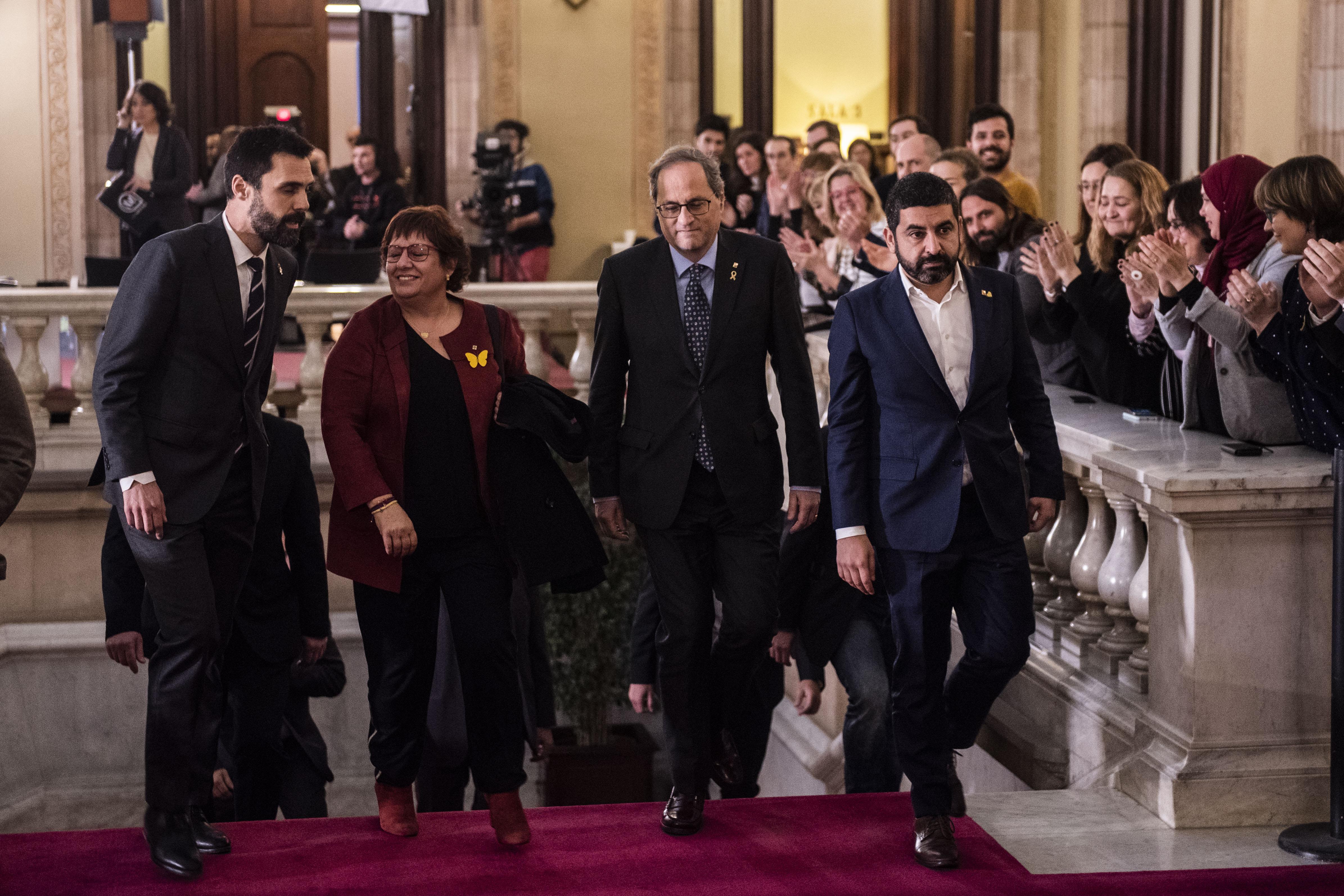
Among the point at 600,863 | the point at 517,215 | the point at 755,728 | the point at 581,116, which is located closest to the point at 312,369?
the point at 755,728

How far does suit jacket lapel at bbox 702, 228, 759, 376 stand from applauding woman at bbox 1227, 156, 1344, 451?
114 cm

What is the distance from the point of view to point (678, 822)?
3512mm

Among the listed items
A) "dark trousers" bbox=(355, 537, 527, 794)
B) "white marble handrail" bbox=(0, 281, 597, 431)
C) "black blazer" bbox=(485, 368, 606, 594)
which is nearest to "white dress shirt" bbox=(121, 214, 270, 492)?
"black blazer" bbox=(485, 368, 606, 594)

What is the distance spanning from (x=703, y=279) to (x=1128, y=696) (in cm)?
148

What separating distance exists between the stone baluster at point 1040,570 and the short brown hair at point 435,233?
1.94m

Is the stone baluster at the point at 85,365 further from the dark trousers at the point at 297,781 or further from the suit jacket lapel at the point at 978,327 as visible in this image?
the suit jacket lapel at the point at 978,327

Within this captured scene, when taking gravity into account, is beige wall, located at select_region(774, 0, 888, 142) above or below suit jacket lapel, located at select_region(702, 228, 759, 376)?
above

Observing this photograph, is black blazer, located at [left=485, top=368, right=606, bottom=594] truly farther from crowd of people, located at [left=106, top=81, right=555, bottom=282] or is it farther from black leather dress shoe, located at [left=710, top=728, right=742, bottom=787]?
crowd of people, located at [left=106, top=81, right=555, bottom=282]

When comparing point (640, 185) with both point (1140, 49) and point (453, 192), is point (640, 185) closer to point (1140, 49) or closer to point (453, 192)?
point (453, 192)

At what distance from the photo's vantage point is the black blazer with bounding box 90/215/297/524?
3.23 meters

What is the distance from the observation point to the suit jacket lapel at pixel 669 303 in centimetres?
355

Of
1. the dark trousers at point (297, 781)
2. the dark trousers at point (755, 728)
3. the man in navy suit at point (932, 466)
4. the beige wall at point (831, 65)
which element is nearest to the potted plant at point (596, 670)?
the dark trousers at point (297, 781)

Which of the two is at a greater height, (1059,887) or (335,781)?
(1059,887)

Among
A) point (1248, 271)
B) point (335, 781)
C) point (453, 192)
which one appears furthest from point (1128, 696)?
point (453, 192)
